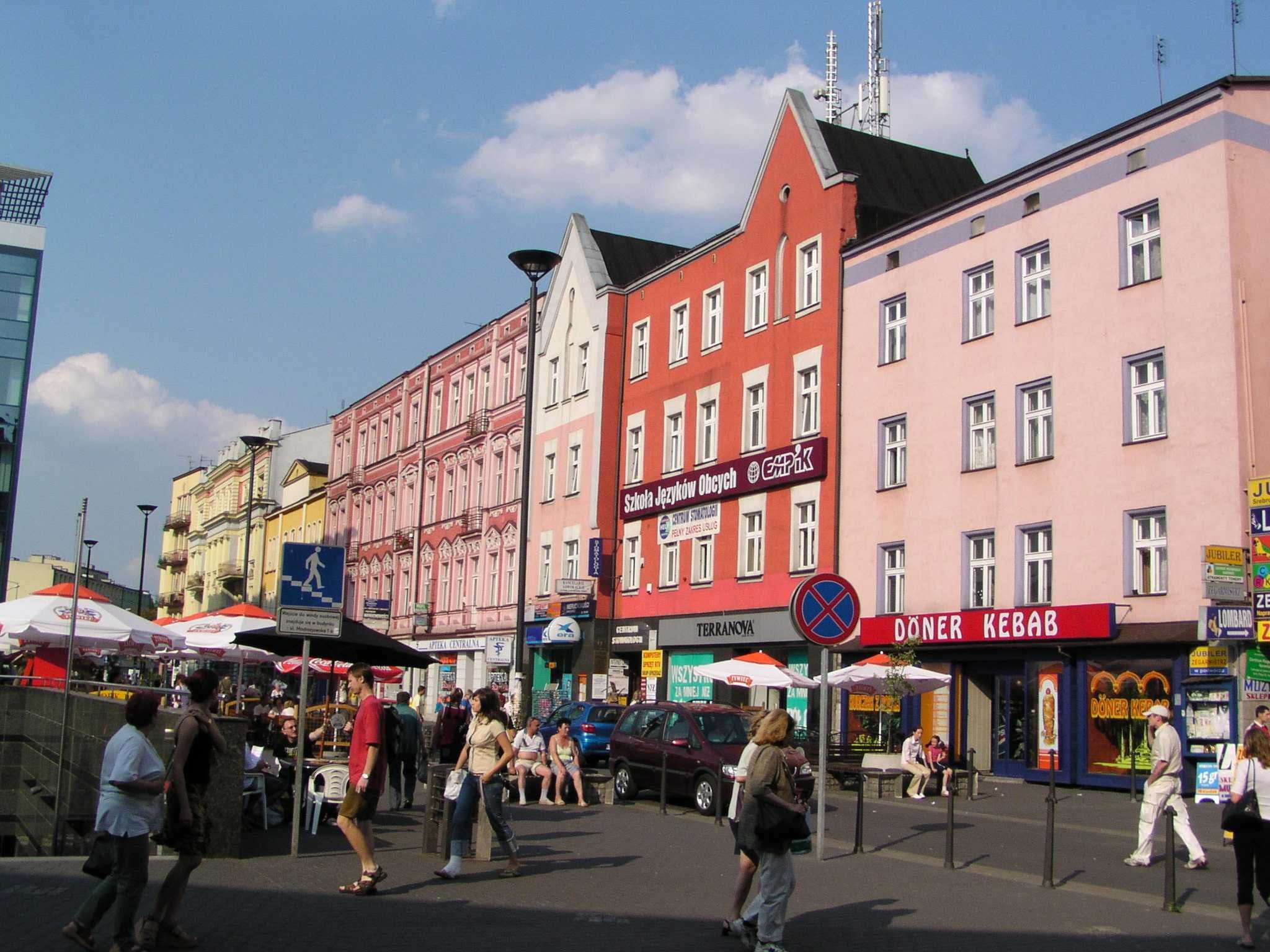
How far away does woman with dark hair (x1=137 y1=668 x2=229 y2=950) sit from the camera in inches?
364

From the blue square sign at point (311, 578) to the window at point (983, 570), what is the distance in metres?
18.8

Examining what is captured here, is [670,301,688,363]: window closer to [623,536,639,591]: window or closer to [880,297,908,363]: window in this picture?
[623,536,639,591]: window

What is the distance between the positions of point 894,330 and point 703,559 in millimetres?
10220

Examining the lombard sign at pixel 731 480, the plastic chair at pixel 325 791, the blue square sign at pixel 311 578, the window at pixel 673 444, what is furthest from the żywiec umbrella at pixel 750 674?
the blue square sign at pixel 311 578

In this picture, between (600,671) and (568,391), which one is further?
(568,391)

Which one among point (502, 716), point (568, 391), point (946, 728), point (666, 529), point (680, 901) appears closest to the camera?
point (680, 901)

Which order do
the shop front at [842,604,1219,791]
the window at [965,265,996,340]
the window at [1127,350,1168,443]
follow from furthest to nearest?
1. the window at [965,265,996,340]
2. the window at [1127,350,1168,443]
3. the shop front at [842,604,1219,791]

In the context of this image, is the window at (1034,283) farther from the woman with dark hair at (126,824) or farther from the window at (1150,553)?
the woman with dark hair at (126,824)

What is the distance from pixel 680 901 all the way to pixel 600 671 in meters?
32.4

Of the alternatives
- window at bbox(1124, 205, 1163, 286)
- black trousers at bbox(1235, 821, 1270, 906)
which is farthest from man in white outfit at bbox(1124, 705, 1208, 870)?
window at bbox(1124, 205, 1163, 286)

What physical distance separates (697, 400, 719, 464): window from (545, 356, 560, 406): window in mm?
10095

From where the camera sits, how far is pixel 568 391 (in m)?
49.7

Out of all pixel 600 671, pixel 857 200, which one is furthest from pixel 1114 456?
pixel 600 671

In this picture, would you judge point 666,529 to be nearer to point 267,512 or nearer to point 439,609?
point 439,609
